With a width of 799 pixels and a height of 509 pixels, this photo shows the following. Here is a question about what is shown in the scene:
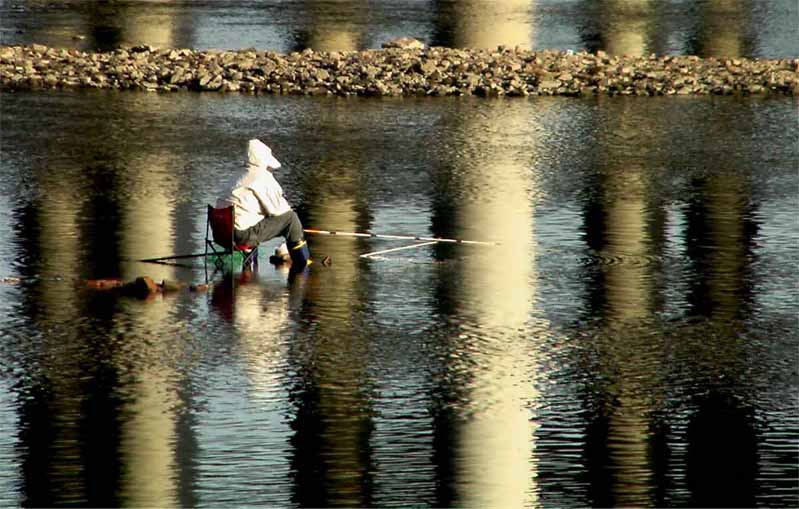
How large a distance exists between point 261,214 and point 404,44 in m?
17.5

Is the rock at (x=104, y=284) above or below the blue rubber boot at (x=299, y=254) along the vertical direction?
below

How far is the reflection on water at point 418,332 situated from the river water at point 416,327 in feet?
0.09

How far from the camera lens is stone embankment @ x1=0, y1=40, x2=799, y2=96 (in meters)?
26.1

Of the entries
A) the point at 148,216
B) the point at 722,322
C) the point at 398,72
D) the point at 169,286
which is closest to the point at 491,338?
the point at 722,322

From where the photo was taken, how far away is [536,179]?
59.0ft

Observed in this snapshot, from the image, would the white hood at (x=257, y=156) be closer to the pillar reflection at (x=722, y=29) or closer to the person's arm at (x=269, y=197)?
the person's arm at (x=269, y=197)

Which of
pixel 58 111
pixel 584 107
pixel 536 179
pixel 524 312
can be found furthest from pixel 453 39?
A: pixel 524 312

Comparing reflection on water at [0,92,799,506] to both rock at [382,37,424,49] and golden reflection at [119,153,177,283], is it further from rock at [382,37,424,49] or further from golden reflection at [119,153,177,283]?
rock at [382,37,424,49]

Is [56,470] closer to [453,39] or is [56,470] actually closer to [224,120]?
[224,120]

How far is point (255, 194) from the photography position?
1367cm

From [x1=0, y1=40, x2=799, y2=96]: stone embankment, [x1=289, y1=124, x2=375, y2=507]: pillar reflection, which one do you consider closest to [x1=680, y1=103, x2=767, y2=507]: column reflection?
[x1=289, y1=124, x2=375, y2=507]: pillar reflection

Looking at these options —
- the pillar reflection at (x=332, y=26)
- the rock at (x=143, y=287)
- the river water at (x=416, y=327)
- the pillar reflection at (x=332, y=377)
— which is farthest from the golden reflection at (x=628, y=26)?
the rock at (x=143, y=287)

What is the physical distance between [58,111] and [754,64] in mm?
10965

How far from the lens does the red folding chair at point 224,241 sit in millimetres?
13414
